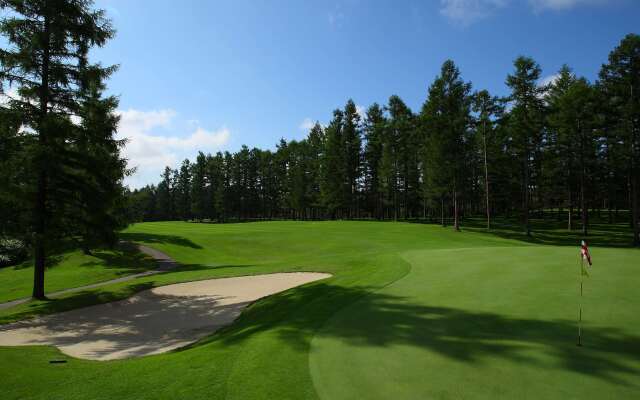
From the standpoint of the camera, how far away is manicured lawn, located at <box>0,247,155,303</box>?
2119 centimetres

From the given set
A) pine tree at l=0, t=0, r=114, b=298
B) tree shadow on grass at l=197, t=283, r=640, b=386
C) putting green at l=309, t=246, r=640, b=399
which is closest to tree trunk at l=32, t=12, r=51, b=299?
pine tree at l=0, t=0, r=114, b=298

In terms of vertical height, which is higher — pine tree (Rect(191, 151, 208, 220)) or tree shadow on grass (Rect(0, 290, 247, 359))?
pine tree (Rect(191, 151, 208, 220))

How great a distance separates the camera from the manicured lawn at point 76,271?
21188mm

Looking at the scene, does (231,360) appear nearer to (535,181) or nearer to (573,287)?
(573,287)

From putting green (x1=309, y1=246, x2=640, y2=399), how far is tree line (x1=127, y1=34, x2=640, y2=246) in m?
23.2

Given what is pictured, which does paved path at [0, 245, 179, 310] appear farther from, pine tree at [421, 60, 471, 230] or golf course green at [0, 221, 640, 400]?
pine tree at [421, 60, 471, 230]

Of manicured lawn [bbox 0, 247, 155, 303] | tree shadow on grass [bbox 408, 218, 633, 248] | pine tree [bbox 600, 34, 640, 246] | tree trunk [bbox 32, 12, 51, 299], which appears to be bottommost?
manicured lawn [bbox 0, 247, 155, 303]

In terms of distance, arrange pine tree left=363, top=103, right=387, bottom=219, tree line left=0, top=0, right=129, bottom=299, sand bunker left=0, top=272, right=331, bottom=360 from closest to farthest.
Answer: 1. sand bunker left=0, top=272, right=331, bottom=360
2. tree line left=0, top=0, right=129, bottom=299
3. pine tree left=363, top=103, right=387, bottom=219

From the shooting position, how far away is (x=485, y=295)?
900cm

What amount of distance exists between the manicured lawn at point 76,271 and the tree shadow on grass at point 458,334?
1593 cm

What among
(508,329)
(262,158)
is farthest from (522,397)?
(262,158)

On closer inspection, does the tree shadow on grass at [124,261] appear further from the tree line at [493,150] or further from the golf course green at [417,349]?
the golf course green at [417,349]

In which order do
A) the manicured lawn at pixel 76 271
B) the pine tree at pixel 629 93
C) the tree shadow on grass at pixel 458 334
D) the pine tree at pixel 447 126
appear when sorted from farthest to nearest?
the pine tree at pixel 447 126, the pine tree at pixel 629 93, the manicured lawn at pixel 76 271, the tree shadow on grass at pixel 458 334

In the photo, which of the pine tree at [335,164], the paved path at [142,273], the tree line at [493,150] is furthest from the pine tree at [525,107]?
the paved path at [142,273]
